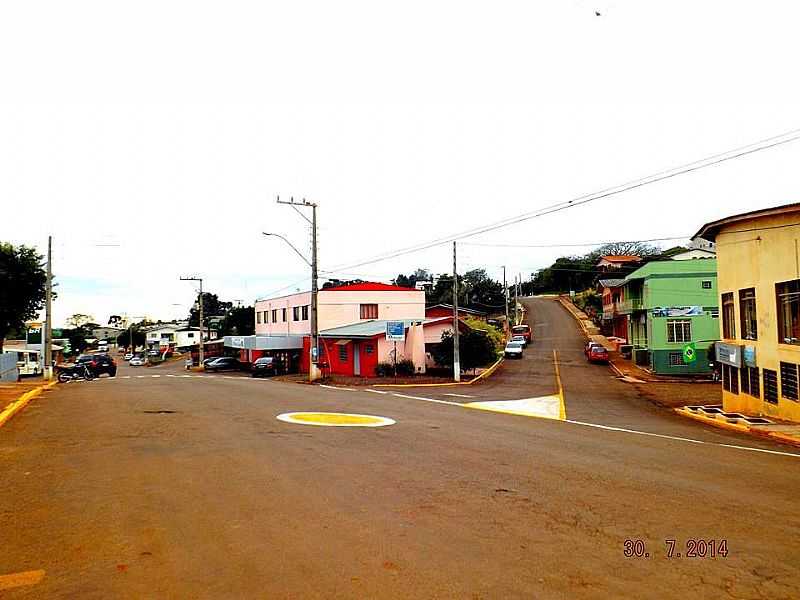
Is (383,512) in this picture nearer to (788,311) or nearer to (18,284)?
(788,311)

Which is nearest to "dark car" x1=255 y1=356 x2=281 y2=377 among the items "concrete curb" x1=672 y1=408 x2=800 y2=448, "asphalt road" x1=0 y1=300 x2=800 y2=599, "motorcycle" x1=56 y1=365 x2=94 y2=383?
"motorcycle" x1=56 y1=365 x2=94 y2=383

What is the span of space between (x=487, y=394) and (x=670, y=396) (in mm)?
9824

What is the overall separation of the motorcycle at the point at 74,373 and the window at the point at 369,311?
926 inches

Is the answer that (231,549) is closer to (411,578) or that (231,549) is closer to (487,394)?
(411,578)

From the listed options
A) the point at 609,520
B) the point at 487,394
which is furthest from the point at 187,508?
the point at 487,394

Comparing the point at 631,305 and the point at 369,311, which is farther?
the point at 369,311

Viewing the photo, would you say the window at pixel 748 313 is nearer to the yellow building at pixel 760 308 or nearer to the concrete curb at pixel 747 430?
the yellow building at pixel 760 308

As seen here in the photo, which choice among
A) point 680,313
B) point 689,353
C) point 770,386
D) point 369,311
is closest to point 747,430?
point 770,386

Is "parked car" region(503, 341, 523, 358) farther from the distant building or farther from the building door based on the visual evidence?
the distant building

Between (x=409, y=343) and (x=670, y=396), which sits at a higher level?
(x=409, y=343)

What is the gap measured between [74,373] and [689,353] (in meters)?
40.7

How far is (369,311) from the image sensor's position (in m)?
58.7

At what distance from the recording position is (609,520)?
690cm

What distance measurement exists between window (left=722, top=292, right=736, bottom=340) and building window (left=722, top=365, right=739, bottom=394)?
3.99 feet
